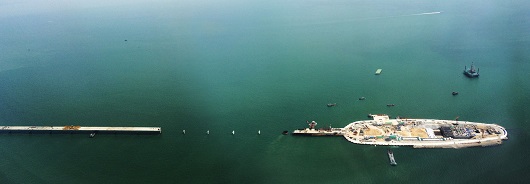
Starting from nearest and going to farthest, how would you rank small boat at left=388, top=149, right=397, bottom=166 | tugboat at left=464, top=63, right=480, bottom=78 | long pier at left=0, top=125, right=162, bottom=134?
Result: small boat at left=388, top=149, right=397, bottom=166
long pier at left=0, top=125, right=162, bottom=134
tugboat at left=464, top=63, right=480, bottom=78

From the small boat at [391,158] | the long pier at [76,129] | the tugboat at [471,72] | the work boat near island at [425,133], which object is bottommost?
the small boat at [391,158]

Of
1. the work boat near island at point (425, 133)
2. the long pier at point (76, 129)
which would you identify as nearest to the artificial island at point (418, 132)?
the work boat near island at point (425, 133)

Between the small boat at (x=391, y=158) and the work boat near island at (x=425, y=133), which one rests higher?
the work boat near island at (x=425, y=133)

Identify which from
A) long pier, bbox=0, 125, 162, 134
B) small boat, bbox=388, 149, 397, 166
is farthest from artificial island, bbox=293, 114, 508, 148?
long pier, bbox=0, 125, 162, 134

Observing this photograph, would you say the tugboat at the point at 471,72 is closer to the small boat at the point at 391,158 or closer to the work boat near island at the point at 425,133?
the work boat near island at the point at 425,133

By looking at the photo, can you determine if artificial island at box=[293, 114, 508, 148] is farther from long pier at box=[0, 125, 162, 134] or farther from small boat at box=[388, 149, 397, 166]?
long pier at box=[0, 125, 162, 134]

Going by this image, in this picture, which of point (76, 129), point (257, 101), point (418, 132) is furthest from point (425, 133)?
point (76, 129)

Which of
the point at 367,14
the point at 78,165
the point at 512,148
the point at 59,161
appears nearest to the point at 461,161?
the point at 512,148
